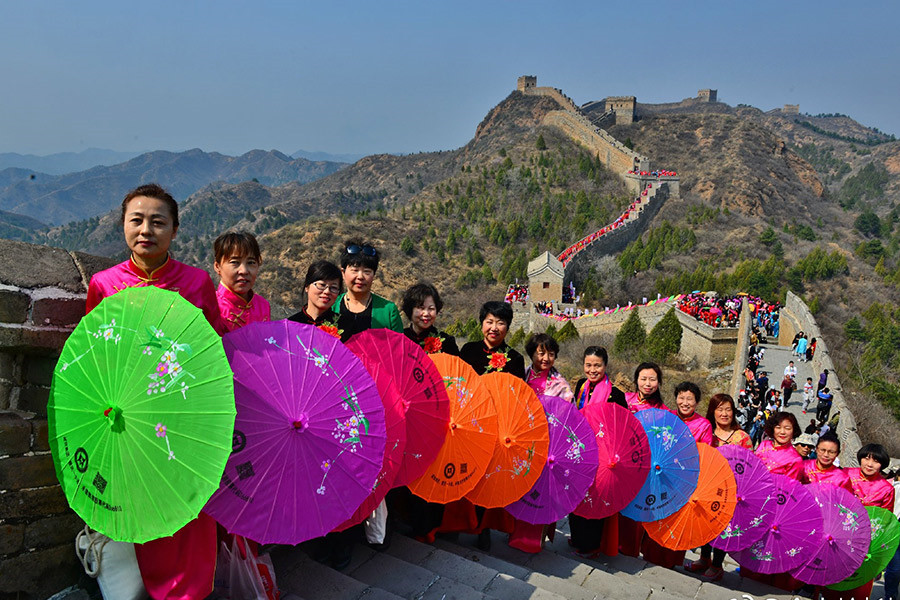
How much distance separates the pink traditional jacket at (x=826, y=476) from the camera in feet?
15.4

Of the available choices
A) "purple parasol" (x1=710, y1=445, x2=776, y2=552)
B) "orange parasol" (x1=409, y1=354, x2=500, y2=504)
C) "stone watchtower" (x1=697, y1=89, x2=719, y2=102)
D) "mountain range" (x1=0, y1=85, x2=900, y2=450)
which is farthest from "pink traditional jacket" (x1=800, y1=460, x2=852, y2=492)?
"stone watchtower" (x1=697, y1=89, x2=719, y2=102)

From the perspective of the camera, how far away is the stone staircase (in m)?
2.93

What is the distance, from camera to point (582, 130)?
50438 mm

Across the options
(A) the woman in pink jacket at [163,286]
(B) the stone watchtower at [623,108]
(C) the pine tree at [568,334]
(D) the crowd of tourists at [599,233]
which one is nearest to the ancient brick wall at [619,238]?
(D) the crowd of tourists at [599,233]

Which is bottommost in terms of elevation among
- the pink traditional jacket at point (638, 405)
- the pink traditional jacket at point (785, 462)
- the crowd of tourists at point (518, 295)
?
the crowd of tourists at point (518, 295)

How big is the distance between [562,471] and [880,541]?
2.80 metres

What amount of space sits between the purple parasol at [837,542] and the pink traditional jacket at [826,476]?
304mm

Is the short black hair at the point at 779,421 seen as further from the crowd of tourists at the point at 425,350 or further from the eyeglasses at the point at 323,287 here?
the eyeglasses at the point at 323,287

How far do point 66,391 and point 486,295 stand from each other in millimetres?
31089

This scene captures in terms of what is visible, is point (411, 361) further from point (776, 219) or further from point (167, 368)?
point (776, 219)

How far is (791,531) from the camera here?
4199 millimetres

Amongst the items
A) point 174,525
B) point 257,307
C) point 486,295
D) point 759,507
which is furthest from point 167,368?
point 486,295

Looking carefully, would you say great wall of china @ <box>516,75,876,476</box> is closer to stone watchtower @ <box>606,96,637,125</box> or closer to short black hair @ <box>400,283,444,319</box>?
short black hair @ <box>400,283,444,319</box>

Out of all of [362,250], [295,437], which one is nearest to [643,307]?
[362,250]
